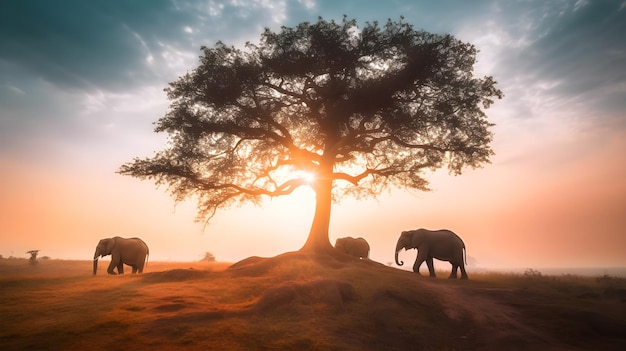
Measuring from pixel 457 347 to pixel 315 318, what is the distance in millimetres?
4224

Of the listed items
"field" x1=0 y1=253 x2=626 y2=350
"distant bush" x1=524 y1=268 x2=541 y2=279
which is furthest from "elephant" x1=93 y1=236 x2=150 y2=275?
"distant bush" x1=524 y1=268 x2=541 y2=279

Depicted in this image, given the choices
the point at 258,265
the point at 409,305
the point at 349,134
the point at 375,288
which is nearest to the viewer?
the point at 409,305

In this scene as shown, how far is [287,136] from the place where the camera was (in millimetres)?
23078

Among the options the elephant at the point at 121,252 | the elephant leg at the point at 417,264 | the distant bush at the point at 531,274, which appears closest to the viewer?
the elephant leg at the point at 417,264

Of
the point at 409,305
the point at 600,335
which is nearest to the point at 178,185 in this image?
the point at 409,305

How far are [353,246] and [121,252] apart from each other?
1839 cm

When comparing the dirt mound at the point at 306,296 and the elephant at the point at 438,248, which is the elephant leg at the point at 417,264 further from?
the dirt mound at the point at 306,296

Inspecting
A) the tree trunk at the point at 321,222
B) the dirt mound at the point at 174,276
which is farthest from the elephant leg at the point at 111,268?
the tree trunk at the point at 321,222

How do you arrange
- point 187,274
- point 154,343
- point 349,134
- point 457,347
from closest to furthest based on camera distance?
point 154,343 < point 457,347 < point 187,274 < point 349,134

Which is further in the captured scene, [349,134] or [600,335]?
[349,134]

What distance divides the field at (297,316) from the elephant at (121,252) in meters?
8.46

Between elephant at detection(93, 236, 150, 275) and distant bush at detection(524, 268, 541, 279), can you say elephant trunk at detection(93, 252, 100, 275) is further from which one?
distant bush at detection(524, 268, 541, 279)

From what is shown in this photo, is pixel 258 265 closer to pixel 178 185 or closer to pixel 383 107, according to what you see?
pixel 178 185

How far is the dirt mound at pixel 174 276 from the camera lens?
54.4ft
